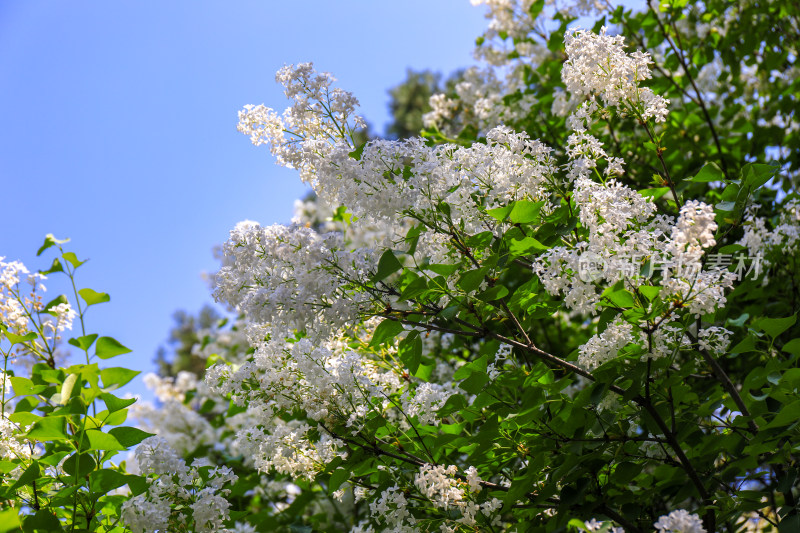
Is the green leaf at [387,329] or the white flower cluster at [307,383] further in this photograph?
the white flower cluster at [307,383]

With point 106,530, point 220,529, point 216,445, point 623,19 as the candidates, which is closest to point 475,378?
point 220,529

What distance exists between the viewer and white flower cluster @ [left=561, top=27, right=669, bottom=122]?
7.83 feet

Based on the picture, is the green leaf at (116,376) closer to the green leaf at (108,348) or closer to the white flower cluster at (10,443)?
the green leaf at (108,348)

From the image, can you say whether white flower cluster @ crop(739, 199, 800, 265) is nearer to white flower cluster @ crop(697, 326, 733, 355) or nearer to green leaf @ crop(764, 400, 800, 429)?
white flower cluster @ crop(697, 326, 733, 355)

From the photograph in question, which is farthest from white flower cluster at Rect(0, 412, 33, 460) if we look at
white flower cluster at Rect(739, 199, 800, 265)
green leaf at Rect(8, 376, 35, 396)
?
white flower cluster at Rect(739, 199, 800, 265)

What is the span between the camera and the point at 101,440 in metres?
2.09

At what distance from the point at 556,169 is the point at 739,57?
10.9 ft

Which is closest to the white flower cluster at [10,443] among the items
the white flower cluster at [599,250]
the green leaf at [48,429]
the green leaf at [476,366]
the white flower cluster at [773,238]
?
the green leaf at [48,429]

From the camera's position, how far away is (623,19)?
498 cm

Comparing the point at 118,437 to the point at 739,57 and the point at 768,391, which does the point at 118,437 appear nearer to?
the point at 768,391

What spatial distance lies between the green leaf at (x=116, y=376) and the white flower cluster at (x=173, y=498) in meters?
0.42

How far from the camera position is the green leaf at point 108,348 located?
2.22 m

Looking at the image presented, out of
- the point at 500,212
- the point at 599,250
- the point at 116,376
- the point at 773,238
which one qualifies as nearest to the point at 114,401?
the point at 116,376

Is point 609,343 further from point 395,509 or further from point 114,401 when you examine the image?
point 114,401
